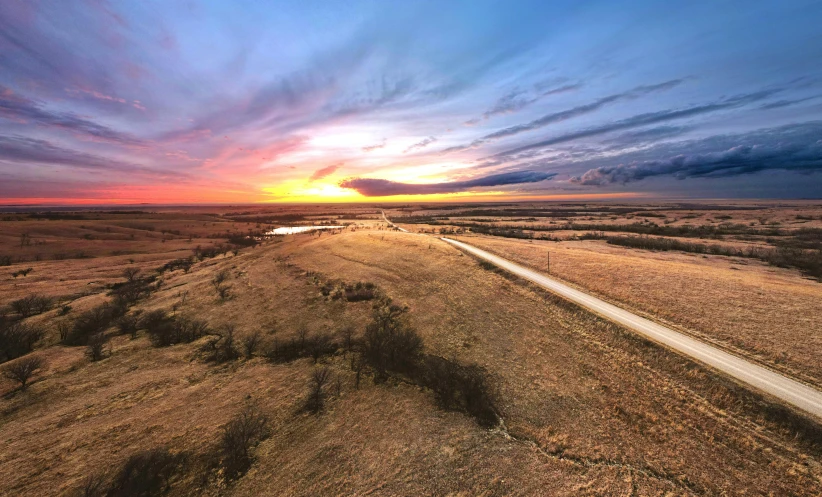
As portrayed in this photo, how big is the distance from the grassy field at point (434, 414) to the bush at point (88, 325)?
738 mm

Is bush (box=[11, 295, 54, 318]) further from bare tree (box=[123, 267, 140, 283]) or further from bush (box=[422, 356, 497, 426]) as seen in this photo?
bush (box=[422, 356, 497, 426])

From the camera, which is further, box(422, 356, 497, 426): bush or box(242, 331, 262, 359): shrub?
box(242, 331, 262, 359): shrub

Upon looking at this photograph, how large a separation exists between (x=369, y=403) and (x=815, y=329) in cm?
2010

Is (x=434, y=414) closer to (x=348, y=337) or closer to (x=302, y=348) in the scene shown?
(x=348, y=337)

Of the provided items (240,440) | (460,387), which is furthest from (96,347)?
(460,387)

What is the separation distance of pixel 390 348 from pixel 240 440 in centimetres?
702

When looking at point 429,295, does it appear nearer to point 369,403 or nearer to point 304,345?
point 304,345

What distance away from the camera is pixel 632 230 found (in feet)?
195

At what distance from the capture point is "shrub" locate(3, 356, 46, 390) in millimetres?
12930

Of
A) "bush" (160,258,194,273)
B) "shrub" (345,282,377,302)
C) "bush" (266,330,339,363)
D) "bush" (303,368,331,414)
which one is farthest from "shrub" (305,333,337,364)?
"bush" (160,258,194,273)

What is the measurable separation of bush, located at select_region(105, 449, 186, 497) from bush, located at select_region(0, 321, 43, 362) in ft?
45.8

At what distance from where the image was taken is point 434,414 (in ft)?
36.4

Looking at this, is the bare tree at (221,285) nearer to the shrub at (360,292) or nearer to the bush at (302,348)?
the shrub at (360,292)

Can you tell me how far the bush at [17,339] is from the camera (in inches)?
626
